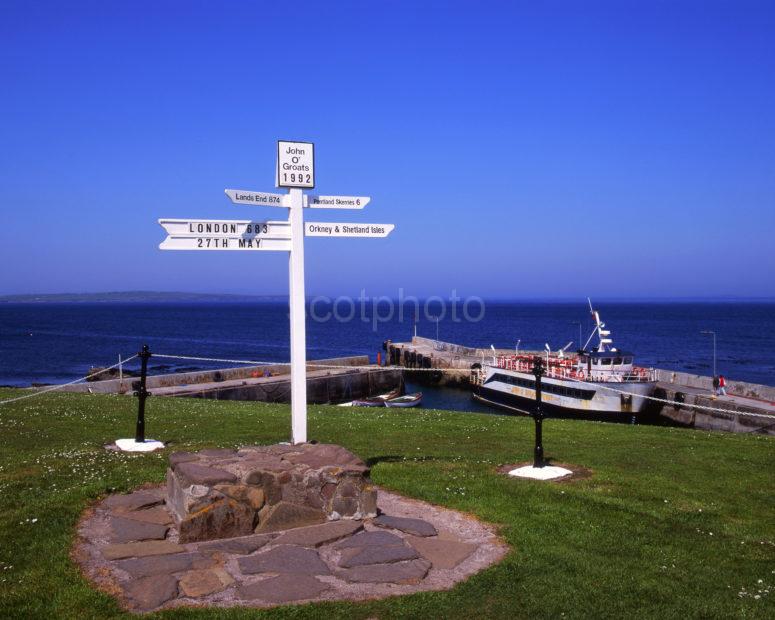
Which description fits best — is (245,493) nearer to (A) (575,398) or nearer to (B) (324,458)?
(B) (324,458)

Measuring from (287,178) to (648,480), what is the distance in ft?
20.6

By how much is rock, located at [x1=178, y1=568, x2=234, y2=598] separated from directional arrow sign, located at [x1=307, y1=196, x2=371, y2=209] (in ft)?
17.3

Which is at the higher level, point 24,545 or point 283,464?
point 283,464

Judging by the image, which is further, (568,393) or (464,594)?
(568,393)

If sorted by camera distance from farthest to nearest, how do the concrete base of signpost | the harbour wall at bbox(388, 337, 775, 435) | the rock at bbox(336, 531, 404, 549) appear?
the harbour wall at bbox(388, 337, 775, 435)
the concrete base of signpost
the rock at bbox(336, 531, 404, 549)

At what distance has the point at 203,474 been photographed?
284 inches

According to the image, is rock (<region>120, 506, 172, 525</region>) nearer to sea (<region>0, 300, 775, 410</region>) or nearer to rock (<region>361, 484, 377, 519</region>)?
rock (<region>361, 484, 377, 519</region>)

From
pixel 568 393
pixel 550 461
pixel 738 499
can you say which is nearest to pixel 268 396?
pixel 568 393

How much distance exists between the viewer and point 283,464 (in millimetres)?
7633

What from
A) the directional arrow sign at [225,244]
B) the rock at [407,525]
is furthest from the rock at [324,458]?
the directional arrow sign at [225,244]

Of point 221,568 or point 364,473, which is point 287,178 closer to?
point 364,473

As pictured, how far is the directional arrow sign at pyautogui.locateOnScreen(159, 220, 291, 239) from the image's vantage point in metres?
9.16

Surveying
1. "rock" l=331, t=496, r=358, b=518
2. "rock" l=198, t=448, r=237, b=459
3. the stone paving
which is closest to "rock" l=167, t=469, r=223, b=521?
the stone paving

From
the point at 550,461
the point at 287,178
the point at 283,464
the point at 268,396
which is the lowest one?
the point at 268,396
